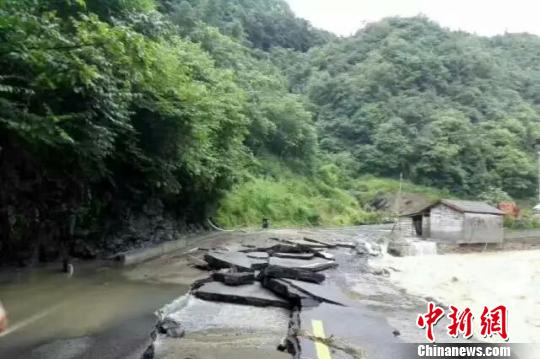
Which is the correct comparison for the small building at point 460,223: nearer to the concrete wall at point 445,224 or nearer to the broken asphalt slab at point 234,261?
the concrete wall at point 445,224

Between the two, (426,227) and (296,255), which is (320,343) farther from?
(426,227)

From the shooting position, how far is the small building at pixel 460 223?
81.3 feet

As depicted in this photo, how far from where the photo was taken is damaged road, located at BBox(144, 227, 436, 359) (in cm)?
562

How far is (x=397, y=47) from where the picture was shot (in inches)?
2635

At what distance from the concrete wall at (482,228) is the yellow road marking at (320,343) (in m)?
20.2

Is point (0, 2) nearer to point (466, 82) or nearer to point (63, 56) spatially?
point (63, 56)

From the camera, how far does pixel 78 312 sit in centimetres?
796

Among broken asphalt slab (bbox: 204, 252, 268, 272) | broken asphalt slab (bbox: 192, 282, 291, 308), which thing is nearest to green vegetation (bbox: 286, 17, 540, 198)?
broken asphalt slab (bbox: 204, 252, 268, 272)

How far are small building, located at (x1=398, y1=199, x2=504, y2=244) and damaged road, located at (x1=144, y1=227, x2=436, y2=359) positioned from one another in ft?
47.6

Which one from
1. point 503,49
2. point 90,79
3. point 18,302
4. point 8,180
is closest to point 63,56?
point 90,79

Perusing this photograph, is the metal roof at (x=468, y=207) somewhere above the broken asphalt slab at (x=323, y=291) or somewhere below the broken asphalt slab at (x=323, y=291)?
above

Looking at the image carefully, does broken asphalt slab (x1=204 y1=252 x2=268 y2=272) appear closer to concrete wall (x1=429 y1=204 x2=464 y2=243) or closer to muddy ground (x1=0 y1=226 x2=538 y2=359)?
muddy ground (x1=0 y1=226 x2=538 y2=359)

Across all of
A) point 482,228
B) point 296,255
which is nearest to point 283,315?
point 296,255

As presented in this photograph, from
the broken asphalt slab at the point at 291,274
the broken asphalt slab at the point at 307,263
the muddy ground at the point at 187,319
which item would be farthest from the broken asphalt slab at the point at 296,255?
the broken asphalt slab at the point at 291,274
